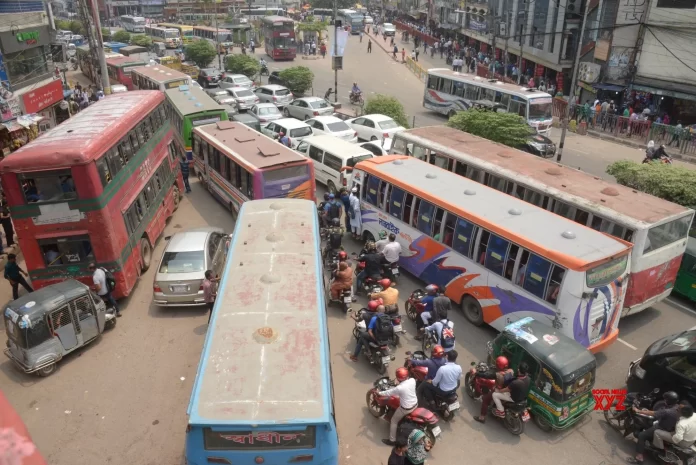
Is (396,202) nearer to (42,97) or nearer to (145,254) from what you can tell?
(145,254)

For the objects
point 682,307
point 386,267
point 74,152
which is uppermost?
point 74,152

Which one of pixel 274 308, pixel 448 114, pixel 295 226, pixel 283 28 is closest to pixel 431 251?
pixel 295 226

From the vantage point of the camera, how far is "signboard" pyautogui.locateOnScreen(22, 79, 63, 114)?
2227 cm

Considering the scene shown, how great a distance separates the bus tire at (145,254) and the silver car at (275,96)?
18.5m

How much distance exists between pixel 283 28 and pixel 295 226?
146ft

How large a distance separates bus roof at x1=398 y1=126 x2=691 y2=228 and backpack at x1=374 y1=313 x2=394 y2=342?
17.8ft

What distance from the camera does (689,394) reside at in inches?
328

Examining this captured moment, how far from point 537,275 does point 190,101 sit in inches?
720

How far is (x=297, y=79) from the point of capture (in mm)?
34906

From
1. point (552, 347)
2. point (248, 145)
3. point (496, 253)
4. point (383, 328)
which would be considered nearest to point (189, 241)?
point (248, 145)

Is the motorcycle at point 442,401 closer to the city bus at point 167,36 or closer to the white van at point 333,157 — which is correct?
the white van at point 333,157

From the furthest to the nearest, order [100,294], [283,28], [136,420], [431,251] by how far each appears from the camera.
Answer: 1. [283,28]
2. [431,251]
3. [100,294]
4. [136,420]

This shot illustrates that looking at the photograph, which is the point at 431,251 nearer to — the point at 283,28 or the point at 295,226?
the point at 295,226

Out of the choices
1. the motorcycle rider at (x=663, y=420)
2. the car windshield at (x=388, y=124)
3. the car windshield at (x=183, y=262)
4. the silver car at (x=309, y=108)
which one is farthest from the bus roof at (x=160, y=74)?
the motorcycle rider at (x=663, y=420)
